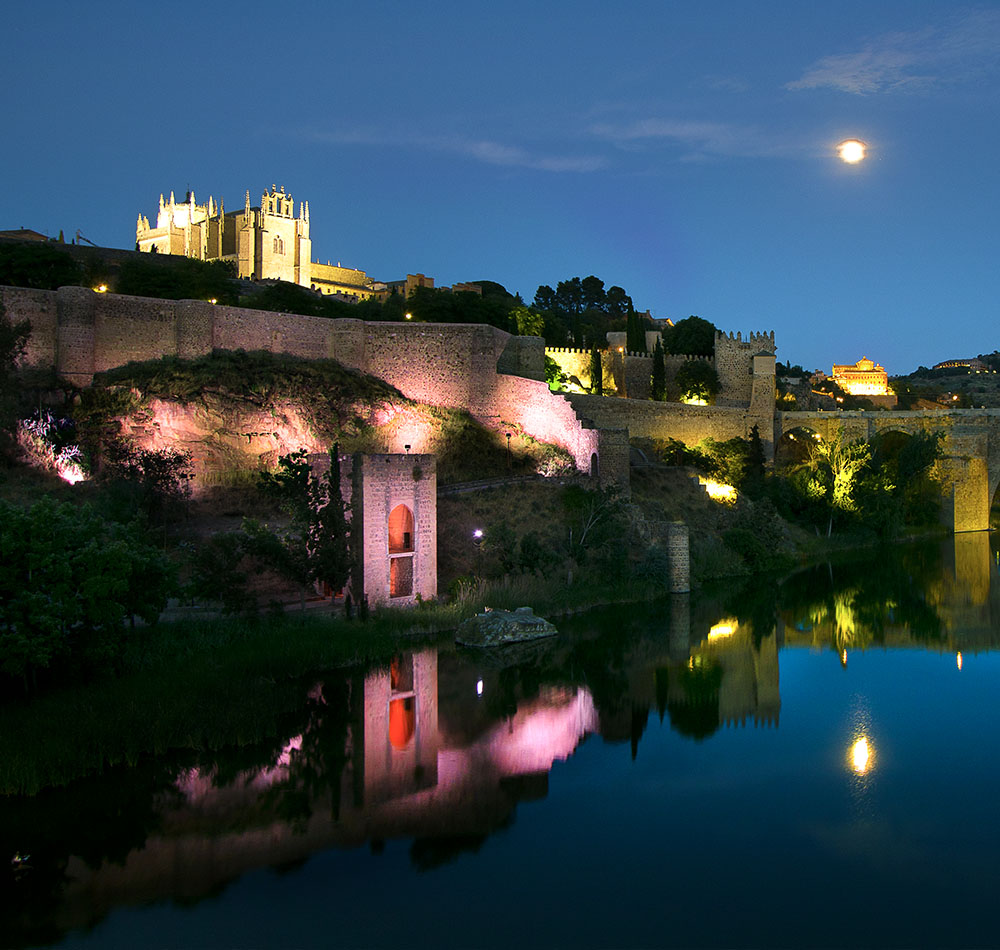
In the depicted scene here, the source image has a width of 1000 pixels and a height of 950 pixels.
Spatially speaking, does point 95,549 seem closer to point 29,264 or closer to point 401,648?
point 401,648

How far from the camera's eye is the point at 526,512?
78.3 feet

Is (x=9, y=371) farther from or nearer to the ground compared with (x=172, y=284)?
nearer to the ground

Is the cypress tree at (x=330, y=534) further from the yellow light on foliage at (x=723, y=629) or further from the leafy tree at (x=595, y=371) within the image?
the leafy tree at (x=595, y=371)

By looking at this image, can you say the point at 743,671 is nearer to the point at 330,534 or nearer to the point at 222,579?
the point at 330,534

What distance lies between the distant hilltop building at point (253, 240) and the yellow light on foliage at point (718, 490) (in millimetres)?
33686

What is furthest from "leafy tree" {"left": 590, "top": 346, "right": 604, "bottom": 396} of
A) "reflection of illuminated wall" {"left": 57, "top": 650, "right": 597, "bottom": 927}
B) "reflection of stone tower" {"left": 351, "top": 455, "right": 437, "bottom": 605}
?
"reflection of illuminated wall" {"left": 57, "top": 650, "right": 597, "bottom": 927}

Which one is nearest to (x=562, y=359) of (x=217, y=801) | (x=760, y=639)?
(x=760, y=639)

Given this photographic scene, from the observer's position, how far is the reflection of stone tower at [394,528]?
693 inches

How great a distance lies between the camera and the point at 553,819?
10203 mm

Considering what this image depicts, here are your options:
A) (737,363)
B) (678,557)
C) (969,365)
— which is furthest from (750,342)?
(969,365)

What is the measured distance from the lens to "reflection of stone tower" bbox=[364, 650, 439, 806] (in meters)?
11.2

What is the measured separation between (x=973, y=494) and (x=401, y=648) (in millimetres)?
31751

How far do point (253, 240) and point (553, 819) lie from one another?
58.6 m

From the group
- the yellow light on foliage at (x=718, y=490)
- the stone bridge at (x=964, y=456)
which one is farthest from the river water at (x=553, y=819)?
the stone bridge at (x=964, y=456)
